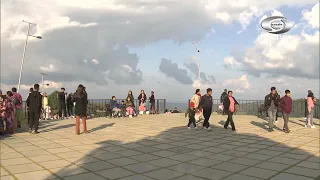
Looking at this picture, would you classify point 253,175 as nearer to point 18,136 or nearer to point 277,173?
point 277,173

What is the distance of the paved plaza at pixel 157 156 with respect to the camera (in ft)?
18.6

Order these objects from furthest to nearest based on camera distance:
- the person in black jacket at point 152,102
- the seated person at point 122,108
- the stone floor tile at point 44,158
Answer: the person in black jacket at point 152,102
the seated person at point 122,108
the stone floor tile at point 44,158

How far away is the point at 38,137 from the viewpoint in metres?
9.80

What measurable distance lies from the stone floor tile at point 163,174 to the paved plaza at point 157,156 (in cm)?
2

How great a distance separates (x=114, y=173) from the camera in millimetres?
5688

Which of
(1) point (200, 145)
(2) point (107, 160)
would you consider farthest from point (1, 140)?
(1) point (200, 145)

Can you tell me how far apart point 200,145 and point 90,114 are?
39.3 feet

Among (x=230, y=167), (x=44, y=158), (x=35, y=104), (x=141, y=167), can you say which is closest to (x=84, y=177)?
(x=141, y=167)

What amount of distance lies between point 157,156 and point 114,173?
1.80m

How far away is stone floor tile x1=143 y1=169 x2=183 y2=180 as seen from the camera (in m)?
5.50

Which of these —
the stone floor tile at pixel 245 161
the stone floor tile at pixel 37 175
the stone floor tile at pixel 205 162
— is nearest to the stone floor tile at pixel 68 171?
the stone floor tile at pixel 37 175

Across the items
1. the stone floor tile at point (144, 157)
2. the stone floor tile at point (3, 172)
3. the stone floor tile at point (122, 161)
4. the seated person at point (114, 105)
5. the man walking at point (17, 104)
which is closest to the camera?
the stone floor tile at point (3, 172)

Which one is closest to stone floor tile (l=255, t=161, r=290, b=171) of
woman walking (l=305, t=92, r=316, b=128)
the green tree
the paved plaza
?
the paved plaza

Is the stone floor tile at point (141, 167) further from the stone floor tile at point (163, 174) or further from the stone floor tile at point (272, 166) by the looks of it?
the stone floor tile at point (272, 166)
